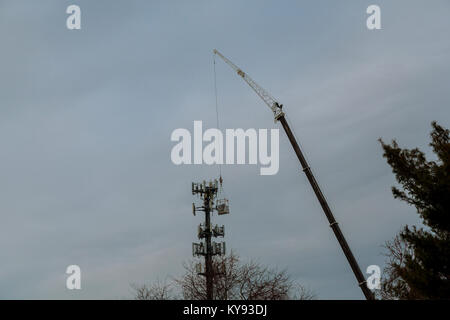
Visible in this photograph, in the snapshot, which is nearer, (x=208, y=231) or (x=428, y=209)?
(x=428, y=209)

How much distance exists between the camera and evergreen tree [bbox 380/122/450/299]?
23156 millimetres

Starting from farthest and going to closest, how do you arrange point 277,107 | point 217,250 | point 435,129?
point 217,250 → point 277,107 → point 435,129

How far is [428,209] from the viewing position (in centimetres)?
2419

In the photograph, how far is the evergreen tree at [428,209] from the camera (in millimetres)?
23156

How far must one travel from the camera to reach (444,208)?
2377cm
